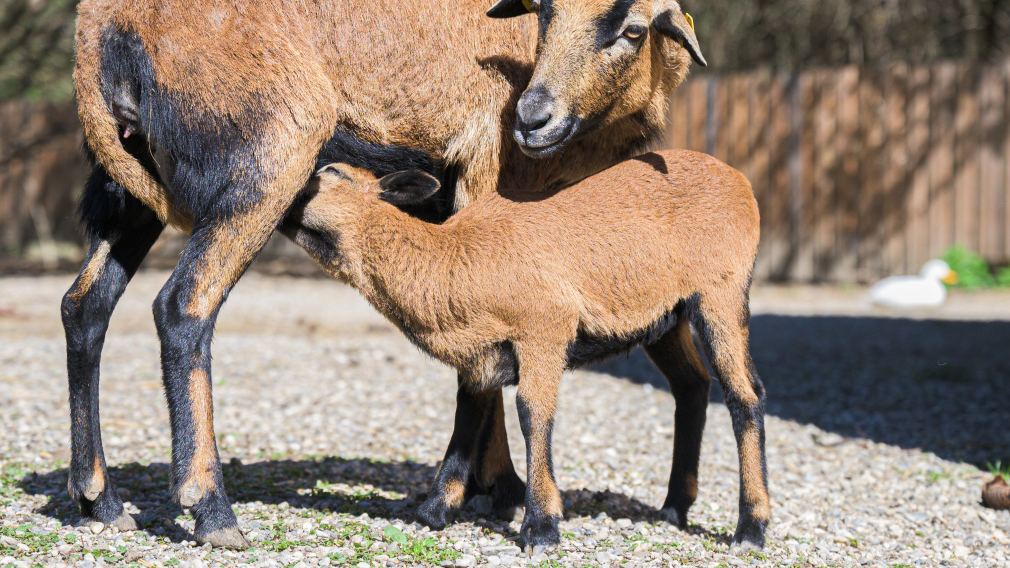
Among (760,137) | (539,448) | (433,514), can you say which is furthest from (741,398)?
(760,137)

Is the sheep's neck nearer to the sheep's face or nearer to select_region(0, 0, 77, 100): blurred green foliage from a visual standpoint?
the sheep's face

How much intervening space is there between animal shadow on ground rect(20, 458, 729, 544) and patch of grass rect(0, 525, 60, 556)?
26 cm

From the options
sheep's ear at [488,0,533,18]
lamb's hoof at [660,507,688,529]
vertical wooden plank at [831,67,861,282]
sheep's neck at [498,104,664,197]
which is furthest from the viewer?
vertical wooden plank at [831,67,861,282]

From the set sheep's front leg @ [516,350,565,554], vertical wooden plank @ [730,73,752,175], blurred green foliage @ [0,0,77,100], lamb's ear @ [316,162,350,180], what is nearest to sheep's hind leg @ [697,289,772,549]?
sheep's front leg @ [516,350,565,554]

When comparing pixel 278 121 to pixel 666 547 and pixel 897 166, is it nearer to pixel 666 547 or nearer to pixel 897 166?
pixel 666 547

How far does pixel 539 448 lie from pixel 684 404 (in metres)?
1.19

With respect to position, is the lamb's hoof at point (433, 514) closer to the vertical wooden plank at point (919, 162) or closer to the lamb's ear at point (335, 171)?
the lamb's ear at point (335, 171)

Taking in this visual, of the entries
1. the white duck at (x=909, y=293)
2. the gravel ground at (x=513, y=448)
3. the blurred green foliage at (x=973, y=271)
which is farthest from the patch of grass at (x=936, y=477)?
the blurred green foliage at (x=973, y=271)

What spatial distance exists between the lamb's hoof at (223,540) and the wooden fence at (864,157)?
1270 cm

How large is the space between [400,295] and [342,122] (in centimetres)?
81

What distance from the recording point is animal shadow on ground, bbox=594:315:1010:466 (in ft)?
27.2

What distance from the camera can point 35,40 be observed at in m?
18.1

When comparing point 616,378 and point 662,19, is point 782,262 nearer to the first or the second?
point 616,378

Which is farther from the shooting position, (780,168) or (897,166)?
(780,168)
